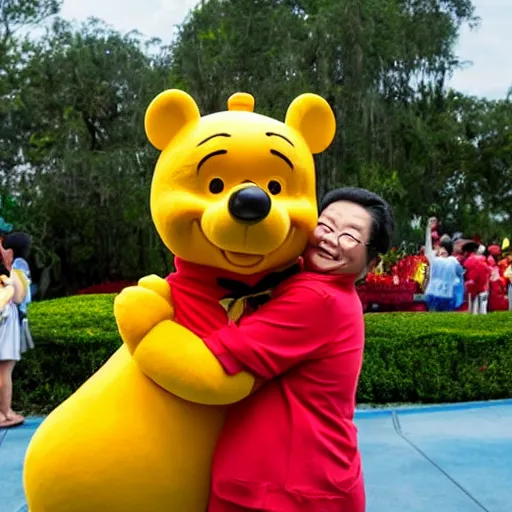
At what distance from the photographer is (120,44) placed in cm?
1694

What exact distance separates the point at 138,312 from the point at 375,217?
0.81 metres

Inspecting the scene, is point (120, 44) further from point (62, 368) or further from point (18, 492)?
point (18, 492)

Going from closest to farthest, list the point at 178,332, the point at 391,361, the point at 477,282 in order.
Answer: the point at 178,332 → the point at 391,361 → the point at 477,282

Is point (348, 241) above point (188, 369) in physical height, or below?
above

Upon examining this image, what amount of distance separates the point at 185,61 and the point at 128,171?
A: 8.41 feet

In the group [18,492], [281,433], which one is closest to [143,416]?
[281,433]

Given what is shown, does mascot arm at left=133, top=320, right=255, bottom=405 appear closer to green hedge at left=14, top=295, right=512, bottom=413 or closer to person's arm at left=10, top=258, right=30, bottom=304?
person's arm at left=10, top=258, right=30, bottom=304

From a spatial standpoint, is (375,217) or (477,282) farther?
(477,282)

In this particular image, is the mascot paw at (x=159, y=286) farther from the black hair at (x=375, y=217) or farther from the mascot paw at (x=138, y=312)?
the black hair at (x=375, y=217)

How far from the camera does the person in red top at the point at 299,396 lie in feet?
7.00

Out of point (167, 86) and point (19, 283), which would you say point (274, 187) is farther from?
point (167, 86)

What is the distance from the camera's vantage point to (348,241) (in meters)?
2.32

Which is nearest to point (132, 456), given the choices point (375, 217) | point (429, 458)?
point (375, 217)

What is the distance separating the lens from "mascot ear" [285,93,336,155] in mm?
2514
